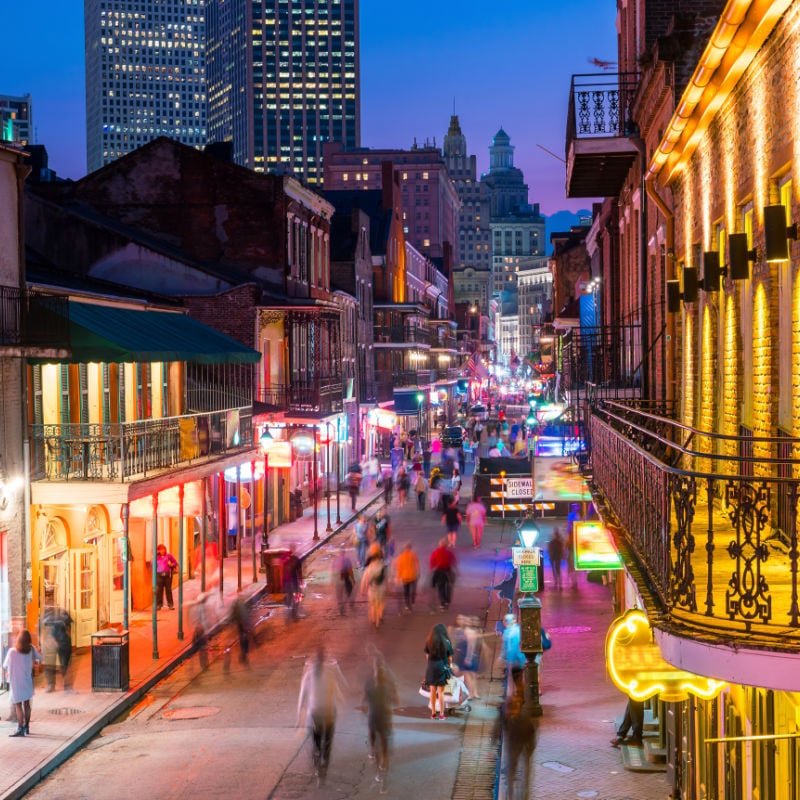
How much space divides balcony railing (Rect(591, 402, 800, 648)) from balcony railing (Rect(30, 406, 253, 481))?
1066 cm

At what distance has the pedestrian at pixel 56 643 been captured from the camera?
21000 millimetres

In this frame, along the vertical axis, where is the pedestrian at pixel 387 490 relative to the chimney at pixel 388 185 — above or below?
below

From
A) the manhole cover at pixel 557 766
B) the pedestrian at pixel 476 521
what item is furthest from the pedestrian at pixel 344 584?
the manhole cover at pixel 557 766

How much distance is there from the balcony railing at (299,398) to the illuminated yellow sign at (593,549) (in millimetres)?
21073

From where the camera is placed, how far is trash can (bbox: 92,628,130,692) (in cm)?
1964

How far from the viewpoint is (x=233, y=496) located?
1446 inches

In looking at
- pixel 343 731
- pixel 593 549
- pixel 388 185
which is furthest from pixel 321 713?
pixel 388 185

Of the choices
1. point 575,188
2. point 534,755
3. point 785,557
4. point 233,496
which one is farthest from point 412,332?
point 785,557

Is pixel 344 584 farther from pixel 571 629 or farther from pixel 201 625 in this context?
pixel 571 629

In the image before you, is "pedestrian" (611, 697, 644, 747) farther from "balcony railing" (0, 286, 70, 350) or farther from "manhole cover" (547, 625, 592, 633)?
"balcony railing" (0, 286, 70, 350)

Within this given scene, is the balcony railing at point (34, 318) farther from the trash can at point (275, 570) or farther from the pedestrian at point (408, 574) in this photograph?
the trash can at point (275, 570)

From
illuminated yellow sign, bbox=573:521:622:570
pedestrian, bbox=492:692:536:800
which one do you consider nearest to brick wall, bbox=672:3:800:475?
illuminated yellow sign, bbox=573:521:622:570

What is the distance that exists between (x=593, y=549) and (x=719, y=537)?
299 inches

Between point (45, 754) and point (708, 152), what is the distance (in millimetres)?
10566
